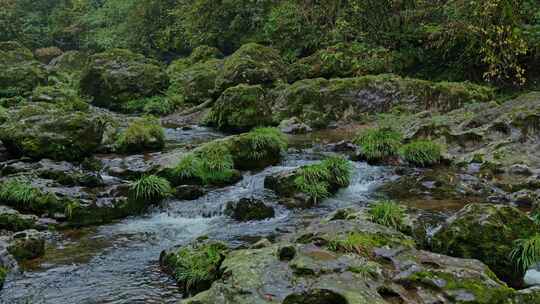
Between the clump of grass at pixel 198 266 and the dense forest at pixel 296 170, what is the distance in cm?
3

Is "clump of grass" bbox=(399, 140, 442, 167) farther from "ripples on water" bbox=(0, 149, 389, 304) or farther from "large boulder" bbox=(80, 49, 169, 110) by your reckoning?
"large boulder" bbox=(80, 49, 169, 110)

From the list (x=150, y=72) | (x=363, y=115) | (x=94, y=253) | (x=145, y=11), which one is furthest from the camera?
(x=145, y=11)

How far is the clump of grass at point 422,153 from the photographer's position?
12.4m

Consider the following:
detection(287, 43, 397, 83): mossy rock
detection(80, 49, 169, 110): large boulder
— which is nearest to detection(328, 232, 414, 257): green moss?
detection(287, 43, 397, 83): mossy rock

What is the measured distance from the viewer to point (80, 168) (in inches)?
481

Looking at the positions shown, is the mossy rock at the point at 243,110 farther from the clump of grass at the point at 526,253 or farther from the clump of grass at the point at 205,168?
the clump of grass at the point at 526,253

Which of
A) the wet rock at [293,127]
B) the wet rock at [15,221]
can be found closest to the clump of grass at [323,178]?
the wet rock at [15,221]

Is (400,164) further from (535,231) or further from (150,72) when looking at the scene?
(150,72)

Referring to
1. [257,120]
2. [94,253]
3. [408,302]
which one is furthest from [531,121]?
[94,253]

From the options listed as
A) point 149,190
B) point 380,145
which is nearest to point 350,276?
point 149,190

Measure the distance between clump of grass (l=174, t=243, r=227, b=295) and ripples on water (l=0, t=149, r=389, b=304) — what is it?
207 mm

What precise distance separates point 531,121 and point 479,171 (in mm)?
1990

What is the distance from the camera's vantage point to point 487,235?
22.2 feet

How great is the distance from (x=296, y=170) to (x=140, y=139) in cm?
510
